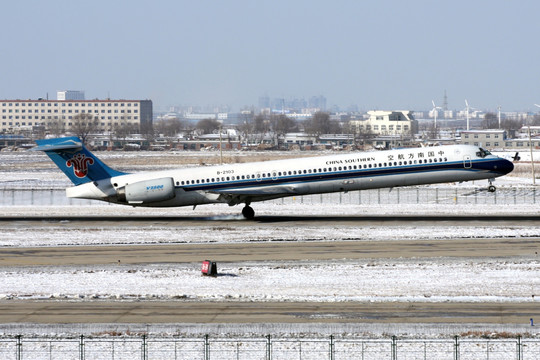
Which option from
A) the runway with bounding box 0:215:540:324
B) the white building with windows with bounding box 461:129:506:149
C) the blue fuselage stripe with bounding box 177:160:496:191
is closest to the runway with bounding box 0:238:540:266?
the runway with bounding box 0:215:540:324

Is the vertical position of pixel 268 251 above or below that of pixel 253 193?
below

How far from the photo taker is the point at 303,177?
54.5 metres

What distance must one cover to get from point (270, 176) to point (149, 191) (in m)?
8.45

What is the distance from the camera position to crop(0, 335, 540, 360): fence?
2286 cm

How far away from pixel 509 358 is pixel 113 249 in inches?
1040

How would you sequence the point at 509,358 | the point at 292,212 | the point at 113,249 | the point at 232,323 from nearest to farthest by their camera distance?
1. the point at 509,358
2. the point at 232,323
3. the point at 113,249
4. the point at 292,212

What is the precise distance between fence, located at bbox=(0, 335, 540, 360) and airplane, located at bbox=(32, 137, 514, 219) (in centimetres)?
3020

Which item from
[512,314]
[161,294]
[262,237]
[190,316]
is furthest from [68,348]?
[262,237]

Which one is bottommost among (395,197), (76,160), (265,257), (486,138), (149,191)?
(265,257)

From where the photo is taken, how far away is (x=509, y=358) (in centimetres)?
2280

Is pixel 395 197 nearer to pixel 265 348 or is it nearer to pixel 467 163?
pixel 467 163

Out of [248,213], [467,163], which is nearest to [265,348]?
[248,213]

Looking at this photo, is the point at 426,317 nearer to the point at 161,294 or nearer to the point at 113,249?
the point at 161,294

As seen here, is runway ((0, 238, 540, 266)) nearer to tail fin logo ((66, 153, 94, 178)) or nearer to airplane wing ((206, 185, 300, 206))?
airplane wing ((206, 185, 300, 206))
